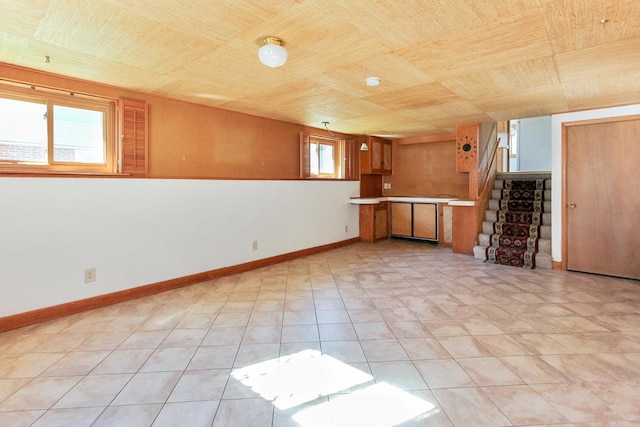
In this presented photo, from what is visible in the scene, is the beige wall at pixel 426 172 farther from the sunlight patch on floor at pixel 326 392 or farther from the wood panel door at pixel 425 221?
the sunlight patch on floor at pixel 326 392

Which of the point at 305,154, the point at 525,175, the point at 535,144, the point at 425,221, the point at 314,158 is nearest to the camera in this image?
the point at 305,154

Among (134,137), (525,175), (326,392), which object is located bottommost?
(326,392)

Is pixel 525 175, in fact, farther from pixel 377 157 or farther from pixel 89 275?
pixel 89 275

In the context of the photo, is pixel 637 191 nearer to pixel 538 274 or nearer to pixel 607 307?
pixel 538 274

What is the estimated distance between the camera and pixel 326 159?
6363 millimetres

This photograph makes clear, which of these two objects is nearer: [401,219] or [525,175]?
[525,175]

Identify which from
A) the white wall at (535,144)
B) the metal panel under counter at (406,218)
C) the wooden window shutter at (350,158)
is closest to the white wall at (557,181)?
the metal panel under counter at (406,218)

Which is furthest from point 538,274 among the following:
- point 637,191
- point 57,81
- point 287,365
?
point 57,81

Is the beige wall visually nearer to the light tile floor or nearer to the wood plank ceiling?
the wood plank ceiling

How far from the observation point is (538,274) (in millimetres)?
4426

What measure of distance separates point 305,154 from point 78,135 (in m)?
3.12

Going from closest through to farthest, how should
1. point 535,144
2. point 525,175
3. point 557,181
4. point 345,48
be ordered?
point 345,48 → point 557,181 → point 525,175 → point 535,144

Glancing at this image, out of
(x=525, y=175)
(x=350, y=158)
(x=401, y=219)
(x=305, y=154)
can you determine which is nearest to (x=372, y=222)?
(x=401, y=219)

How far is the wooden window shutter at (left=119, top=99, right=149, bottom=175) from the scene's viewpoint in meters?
3.47
